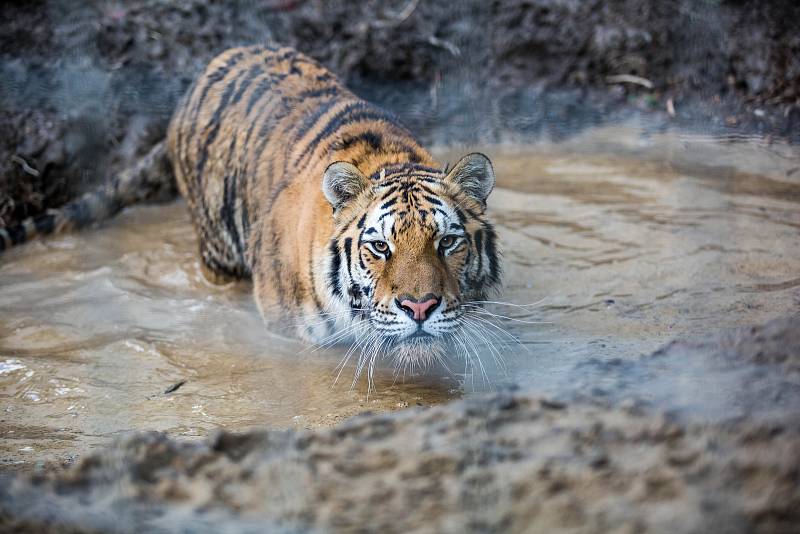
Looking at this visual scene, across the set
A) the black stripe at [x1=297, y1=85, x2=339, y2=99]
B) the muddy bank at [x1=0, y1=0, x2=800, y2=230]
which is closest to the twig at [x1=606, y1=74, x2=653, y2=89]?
the muddy bank at [x1=0, y1=0, x2=800, y2=230]

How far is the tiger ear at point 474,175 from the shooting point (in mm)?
2514

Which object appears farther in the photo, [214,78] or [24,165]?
[24,165]

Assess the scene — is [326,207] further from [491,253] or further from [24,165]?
[24,165]

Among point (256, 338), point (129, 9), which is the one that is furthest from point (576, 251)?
point (129, 9)

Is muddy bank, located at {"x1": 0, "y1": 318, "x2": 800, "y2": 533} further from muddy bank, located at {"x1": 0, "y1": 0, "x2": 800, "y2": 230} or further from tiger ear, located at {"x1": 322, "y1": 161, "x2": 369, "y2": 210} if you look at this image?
muddy bank, located at {"x1": 0, "y1": 0, "x2": 800, "y2": 230}

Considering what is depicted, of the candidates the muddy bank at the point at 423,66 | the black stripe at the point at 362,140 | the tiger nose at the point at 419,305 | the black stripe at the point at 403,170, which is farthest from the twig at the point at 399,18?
the tiger nose at the point at 419,305

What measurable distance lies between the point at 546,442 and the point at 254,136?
213cm

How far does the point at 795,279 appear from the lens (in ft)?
9.51

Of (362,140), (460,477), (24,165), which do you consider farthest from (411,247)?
(24,165)

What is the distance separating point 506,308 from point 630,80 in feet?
8.29

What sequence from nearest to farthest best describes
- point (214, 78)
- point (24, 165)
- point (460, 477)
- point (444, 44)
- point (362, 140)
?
point (460, 477)
point (362, 140)
point (214, 78)
point (24, 165)
point (444, 44)

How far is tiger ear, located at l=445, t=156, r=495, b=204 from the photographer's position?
8.25 ft

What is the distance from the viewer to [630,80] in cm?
498

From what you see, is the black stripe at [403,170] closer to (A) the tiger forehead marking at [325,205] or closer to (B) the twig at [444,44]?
(A) the tiger forehead marking at [325,205]
